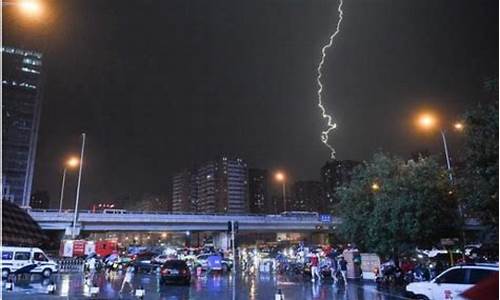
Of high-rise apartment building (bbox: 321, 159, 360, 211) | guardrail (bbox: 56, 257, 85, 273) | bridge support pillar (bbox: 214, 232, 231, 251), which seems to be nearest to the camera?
guardrail (bbox: 56, 257, 85, 273)

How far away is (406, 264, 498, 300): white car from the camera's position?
1404 centimetres

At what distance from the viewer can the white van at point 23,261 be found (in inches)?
1252

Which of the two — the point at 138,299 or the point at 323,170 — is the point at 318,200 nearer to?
the point at 323,170

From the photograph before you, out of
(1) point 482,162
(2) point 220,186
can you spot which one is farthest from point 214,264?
(2) point 220,186

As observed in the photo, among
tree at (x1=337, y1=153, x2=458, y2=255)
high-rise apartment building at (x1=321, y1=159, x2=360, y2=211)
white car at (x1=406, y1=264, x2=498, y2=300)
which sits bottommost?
white car at (x1=406, y1=264, x2=498, y2=300)

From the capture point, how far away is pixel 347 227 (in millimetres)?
33531

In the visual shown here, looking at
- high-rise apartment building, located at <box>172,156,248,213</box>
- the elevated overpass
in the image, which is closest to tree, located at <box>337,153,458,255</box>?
the elevated overpass

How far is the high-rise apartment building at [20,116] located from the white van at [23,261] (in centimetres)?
7851

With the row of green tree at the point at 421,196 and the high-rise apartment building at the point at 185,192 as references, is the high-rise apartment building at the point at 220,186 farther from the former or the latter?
the row of green tree at the point at 421,196

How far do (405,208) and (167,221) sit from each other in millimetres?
46581

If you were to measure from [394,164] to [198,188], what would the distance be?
144 meters

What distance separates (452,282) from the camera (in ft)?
48.5

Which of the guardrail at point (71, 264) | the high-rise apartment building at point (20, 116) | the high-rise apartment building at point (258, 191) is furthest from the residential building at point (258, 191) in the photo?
the guardrail at point (71, 264)

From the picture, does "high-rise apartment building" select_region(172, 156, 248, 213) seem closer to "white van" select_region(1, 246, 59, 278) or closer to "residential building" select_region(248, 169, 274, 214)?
"residential building" select_region(248, 169, 274, 214)
